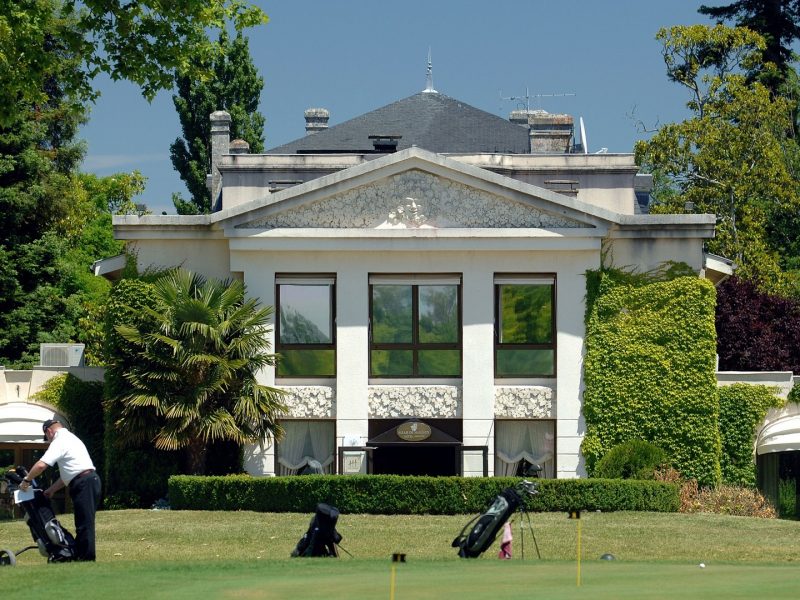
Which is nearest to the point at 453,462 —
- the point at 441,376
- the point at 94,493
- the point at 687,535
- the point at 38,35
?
the point at 441,376

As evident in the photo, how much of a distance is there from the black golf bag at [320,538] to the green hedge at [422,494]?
9.53 m

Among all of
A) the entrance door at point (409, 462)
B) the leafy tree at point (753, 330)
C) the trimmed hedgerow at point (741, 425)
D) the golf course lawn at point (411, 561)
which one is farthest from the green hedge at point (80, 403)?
the leafy tree at point (753, 330)

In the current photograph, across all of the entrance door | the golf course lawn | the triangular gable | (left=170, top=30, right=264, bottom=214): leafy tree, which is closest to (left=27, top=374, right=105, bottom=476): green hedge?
the golf course lawn

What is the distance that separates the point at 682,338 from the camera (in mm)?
37938

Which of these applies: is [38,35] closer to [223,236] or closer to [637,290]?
[223,236]

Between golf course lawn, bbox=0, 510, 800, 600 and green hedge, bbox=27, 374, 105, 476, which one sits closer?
golf course lawn, bbox=0, 510, 800, 600

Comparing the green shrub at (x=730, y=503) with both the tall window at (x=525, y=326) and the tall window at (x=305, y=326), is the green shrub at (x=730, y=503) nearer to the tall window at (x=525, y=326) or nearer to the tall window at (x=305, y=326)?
the tall window at (x=525, y=326)

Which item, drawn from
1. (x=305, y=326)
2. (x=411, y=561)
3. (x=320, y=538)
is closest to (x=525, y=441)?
(x=305, y=326)

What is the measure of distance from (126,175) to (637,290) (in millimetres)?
47878

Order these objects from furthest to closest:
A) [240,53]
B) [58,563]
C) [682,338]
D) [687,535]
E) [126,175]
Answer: [126,175], [240,53], [682,338], [687,535], [58,563]

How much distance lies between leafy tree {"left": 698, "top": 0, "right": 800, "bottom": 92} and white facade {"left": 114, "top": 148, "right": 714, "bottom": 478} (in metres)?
33.5

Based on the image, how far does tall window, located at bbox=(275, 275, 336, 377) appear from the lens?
38.4m

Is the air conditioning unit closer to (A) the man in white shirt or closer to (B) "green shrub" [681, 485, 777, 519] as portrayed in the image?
(B) "green shrub" [681, 485, 777, 519]

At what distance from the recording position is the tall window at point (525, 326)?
3834 centimetres
